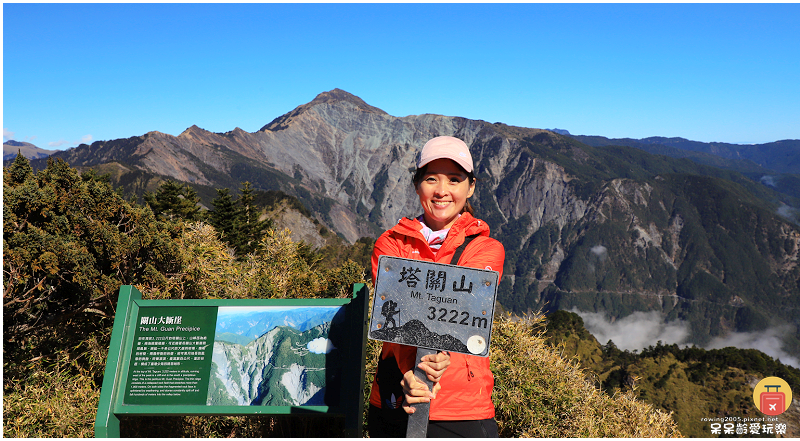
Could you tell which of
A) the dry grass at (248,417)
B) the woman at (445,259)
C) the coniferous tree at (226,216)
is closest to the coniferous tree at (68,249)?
the dry grass at (248,417)

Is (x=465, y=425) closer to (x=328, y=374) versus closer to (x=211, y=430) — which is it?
(x=328, y=374)

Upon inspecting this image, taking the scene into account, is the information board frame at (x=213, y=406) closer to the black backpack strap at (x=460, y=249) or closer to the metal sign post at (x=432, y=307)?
the black backpack strap at (x=460, y=249)

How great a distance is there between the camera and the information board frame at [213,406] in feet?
17.2

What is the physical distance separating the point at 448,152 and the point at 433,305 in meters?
1.19

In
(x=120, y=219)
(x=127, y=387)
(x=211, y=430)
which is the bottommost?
(x=211, y=430)

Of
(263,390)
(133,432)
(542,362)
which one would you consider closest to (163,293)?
Answer: (133,432)

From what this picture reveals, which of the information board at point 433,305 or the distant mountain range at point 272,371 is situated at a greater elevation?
the information board at point 433,305

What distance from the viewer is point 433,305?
3455mm

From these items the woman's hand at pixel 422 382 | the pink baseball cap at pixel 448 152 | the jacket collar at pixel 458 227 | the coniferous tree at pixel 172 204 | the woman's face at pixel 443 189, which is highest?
the coniferous tree at pixel 172 204

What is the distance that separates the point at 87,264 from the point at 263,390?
494 cm

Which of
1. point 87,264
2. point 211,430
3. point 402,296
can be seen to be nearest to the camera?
point 402,296

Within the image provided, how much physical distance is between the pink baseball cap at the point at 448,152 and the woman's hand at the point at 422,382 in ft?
4.72

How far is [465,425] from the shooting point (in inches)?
146

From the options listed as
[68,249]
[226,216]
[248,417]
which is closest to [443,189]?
[248,417]
